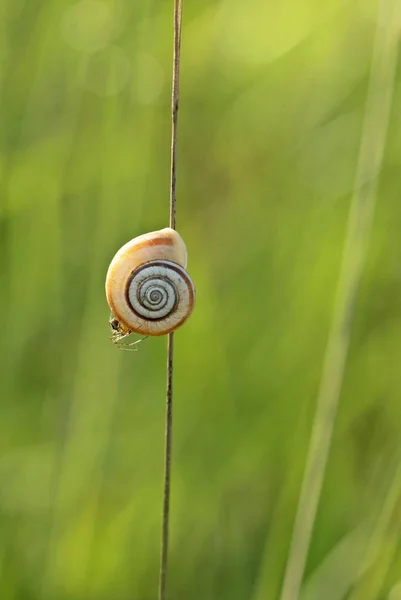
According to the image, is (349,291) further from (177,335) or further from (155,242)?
(177,335)

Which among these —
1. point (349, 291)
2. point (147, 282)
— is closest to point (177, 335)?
point (349, 291)

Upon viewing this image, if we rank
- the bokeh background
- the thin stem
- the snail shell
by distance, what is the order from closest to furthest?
the snail shell, the thin stem, the bokeh background

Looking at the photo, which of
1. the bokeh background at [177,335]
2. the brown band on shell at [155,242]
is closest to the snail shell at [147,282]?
the brown band on shell at [155,242]

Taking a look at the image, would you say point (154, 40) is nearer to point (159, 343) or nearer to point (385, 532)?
point (159, 343)

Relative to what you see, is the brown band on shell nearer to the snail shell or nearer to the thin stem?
the snail shell

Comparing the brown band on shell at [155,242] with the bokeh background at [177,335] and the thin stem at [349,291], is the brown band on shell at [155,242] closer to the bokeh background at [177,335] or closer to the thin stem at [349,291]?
the thin stem at [349,291]

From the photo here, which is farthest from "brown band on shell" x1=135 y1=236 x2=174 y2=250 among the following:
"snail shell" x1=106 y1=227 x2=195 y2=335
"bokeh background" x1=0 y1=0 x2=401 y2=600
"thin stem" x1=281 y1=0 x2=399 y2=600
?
"bokeh background" x1=0 y1=0 x2=401 y2=600

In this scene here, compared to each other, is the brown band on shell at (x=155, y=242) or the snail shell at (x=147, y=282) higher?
the brown band on shell at (x=155, y=242)
